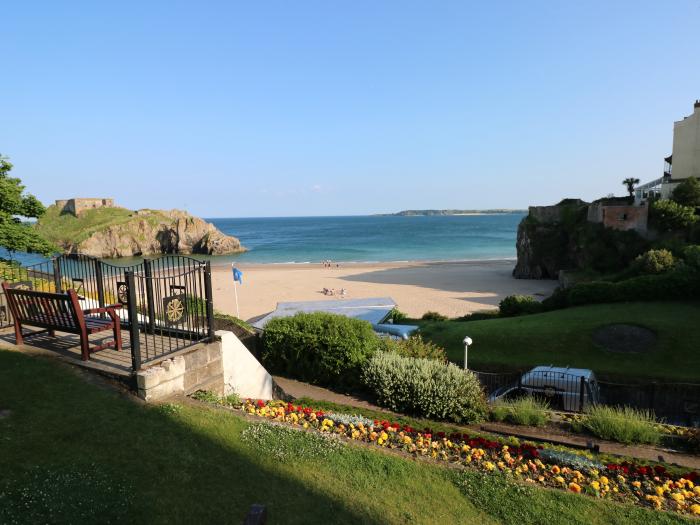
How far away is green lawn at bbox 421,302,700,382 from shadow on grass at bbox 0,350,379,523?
10599 millimetres

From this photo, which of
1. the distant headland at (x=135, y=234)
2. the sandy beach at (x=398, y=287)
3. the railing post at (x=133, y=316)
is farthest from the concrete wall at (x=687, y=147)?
the distant headland at (x=135, y=234)

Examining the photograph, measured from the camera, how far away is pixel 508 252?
260 ft

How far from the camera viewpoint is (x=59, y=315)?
6.65m

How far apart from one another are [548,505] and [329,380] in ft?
20.8

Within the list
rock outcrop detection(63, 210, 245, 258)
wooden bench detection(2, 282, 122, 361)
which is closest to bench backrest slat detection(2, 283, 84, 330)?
wooden bench detection(2, 282, 122, 361)

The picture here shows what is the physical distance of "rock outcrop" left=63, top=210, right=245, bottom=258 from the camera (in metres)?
84.8

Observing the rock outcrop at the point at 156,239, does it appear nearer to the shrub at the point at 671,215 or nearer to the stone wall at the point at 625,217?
the stone wall at the point at 625,217

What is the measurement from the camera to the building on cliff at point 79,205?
10338 centimetres

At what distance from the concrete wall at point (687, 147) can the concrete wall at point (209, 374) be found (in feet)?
138

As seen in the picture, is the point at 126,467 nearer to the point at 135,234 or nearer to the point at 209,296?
the point at 209,296

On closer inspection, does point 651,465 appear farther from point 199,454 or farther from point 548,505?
point 199,454

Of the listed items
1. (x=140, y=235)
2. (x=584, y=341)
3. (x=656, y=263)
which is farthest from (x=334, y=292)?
(x=140, y=235)

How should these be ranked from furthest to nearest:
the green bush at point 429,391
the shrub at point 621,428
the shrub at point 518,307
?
the shrub at point 518,307 → the green bush at point 429,391 → the shrub at point 621,428

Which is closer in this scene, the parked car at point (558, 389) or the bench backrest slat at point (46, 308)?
→ the bench backrest slat at point (46, 308)
